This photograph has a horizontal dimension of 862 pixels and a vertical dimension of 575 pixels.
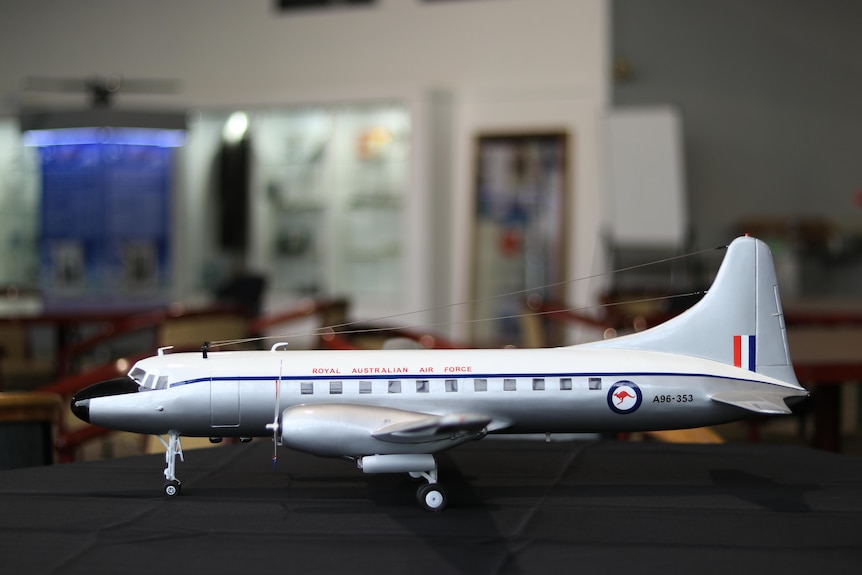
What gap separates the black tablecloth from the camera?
184 centimetres

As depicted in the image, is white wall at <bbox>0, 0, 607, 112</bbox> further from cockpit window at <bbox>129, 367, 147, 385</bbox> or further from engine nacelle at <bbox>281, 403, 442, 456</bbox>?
engine nacelle at <bbox>281, 403, 442, 456</bbox>

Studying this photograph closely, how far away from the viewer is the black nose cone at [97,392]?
2.45 m

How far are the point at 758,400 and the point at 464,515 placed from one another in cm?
88

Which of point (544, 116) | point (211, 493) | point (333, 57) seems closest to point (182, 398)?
point (211, 493)

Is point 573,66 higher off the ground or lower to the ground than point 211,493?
higher

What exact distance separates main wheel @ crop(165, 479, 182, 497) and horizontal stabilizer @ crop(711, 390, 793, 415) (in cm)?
145

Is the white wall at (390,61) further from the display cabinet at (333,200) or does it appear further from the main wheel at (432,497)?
the main wheel at (432,497)

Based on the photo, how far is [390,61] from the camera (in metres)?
10.1

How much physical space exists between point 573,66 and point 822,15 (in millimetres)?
2486

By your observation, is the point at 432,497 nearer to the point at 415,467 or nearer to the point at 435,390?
the point at 415,467

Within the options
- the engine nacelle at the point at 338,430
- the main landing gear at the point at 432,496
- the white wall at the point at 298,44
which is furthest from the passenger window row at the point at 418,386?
the white wall at the point at 298,44

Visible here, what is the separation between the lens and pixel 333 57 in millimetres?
10297

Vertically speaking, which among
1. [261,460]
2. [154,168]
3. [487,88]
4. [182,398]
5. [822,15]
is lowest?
[261,460]

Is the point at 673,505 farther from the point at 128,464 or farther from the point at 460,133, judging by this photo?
the point at 460,133
